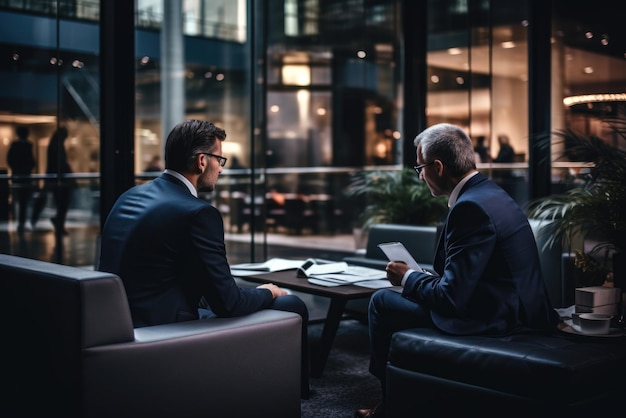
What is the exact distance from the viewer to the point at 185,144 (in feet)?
9.56

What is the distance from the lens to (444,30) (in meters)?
9.35

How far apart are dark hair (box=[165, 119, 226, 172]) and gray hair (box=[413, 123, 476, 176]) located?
0.95 meters

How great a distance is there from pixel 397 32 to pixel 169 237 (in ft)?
31.3

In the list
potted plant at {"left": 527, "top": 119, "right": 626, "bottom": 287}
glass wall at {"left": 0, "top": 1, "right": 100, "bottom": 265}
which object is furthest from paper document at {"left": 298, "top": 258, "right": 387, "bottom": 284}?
glass wall at {"left": 0, "top": 1, "right": 100, "bottom": 265}

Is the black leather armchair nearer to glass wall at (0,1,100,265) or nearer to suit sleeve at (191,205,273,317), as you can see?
suit sleeve at (191,205,273,317)

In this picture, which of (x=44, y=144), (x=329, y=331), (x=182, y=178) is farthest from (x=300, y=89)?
(x=182, y=178)

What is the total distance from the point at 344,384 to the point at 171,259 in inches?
66.2

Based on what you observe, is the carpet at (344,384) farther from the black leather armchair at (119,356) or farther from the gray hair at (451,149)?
the gray hair at (451,149)

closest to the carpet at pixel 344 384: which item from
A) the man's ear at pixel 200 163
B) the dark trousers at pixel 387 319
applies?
the dark trousers at pixel 387 319

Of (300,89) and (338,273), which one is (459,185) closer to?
(338,273)

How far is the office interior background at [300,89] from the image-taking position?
6.46 meters

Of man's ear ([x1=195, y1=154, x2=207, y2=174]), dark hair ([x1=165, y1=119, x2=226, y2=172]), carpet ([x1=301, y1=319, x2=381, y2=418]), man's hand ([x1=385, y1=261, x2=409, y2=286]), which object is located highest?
dark hair ([x1=165, y1=119, x2=226, y2=172])

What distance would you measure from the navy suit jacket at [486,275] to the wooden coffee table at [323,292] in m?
0.66

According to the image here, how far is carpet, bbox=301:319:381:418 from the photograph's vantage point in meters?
3.52
